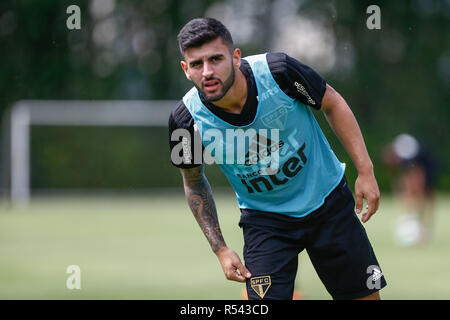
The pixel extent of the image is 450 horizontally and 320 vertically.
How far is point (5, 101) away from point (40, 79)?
1.70 metres

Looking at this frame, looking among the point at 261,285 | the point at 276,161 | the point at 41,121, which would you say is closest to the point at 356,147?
the point at 276,161

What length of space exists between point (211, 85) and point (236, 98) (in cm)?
23

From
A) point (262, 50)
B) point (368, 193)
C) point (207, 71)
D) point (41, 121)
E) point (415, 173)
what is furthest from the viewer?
point (262, 50)

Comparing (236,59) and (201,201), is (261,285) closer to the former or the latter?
(201,201)

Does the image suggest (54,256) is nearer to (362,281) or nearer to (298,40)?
(362,281)

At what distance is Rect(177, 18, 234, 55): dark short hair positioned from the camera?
4.11 meters

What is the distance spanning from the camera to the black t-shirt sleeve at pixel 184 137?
4324mm

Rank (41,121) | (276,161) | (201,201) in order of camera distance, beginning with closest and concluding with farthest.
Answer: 1. (276,161)
2. (201,201)
3. (41,121)

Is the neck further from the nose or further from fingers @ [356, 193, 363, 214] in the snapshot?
fingers @ [356, 193, 363, 214]

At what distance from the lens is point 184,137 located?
4.35 metres

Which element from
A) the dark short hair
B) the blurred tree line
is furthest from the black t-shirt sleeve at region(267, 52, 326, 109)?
the blurred tree line

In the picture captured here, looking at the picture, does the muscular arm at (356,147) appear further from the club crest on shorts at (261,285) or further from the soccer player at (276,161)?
the club crest on shorts at (261,285)

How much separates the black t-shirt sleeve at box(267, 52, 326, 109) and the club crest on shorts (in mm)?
1125

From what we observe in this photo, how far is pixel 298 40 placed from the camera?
95.2ft
